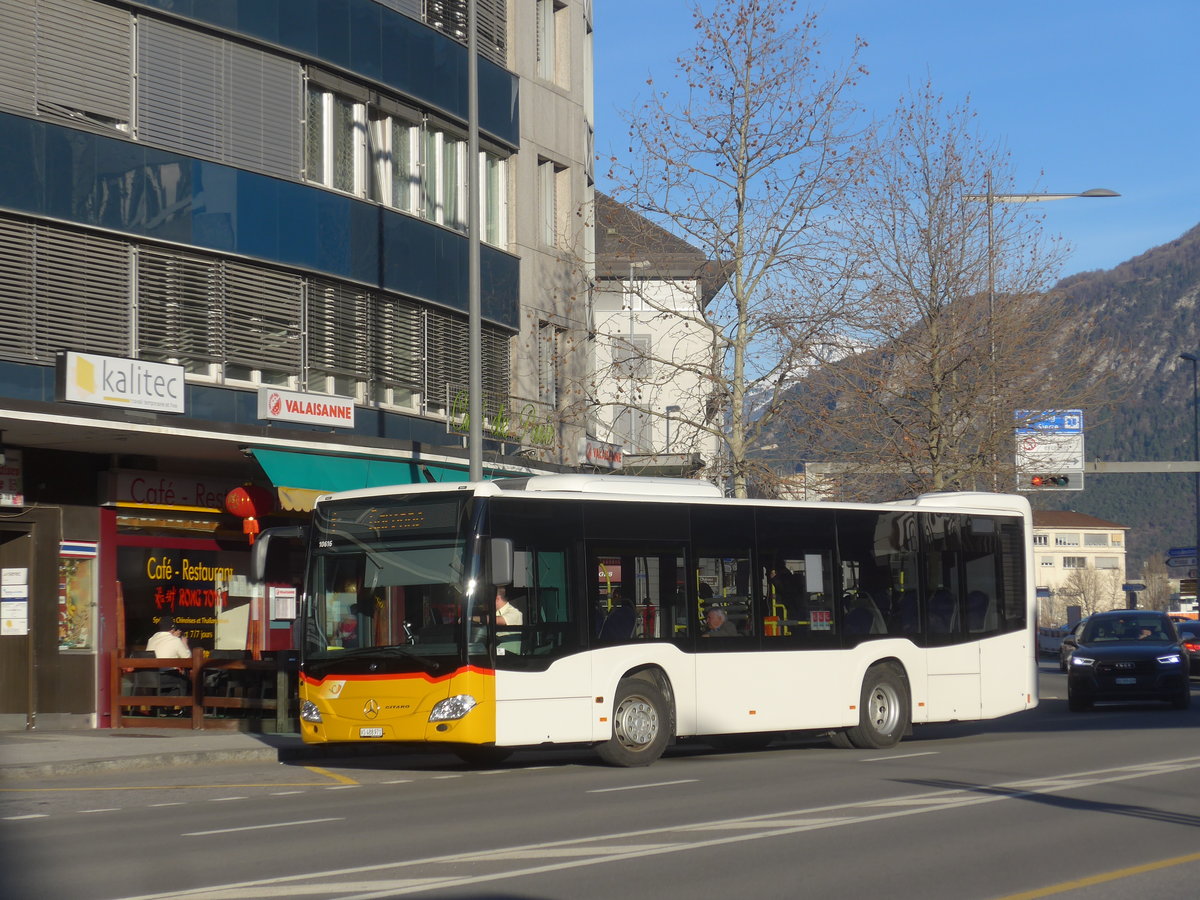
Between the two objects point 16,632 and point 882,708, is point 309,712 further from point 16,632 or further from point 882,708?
point 16,632

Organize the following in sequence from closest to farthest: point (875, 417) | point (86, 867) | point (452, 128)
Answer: point (86, 867)
point (452, 128)
point (875, 417)

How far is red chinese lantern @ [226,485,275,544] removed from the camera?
2327 centimetres

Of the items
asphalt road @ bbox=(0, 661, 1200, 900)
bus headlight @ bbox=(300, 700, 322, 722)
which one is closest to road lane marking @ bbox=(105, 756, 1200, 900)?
asphalt road @ bbox=(0, 661, 1200, 900)

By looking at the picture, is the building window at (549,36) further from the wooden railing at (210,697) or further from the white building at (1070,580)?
the white building at (1070,580)

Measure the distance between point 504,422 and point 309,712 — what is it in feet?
46.6

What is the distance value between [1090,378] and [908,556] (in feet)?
65.7

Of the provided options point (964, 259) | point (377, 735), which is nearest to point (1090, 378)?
point (964, 259)

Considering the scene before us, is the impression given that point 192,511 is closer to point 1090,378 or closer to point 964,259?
point 964,259

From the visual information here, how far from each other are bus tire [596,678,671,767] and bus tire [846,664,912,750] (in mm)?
2995

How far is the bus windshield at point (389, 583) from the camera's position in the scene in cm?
1537

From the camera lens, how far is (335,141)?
25.4m

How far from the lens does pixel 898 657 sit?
63.2 feet

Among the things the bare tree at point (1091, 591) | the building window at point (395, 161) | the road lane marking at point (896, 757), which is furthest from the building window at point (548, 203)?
the bare tree at point (1091, 591)

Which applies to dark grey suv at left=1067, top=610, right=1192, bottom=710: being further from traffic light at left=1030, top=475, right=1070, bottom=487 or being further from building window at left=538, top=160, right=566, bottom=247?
building window at left=538, top=160, right=566, bottom=247
